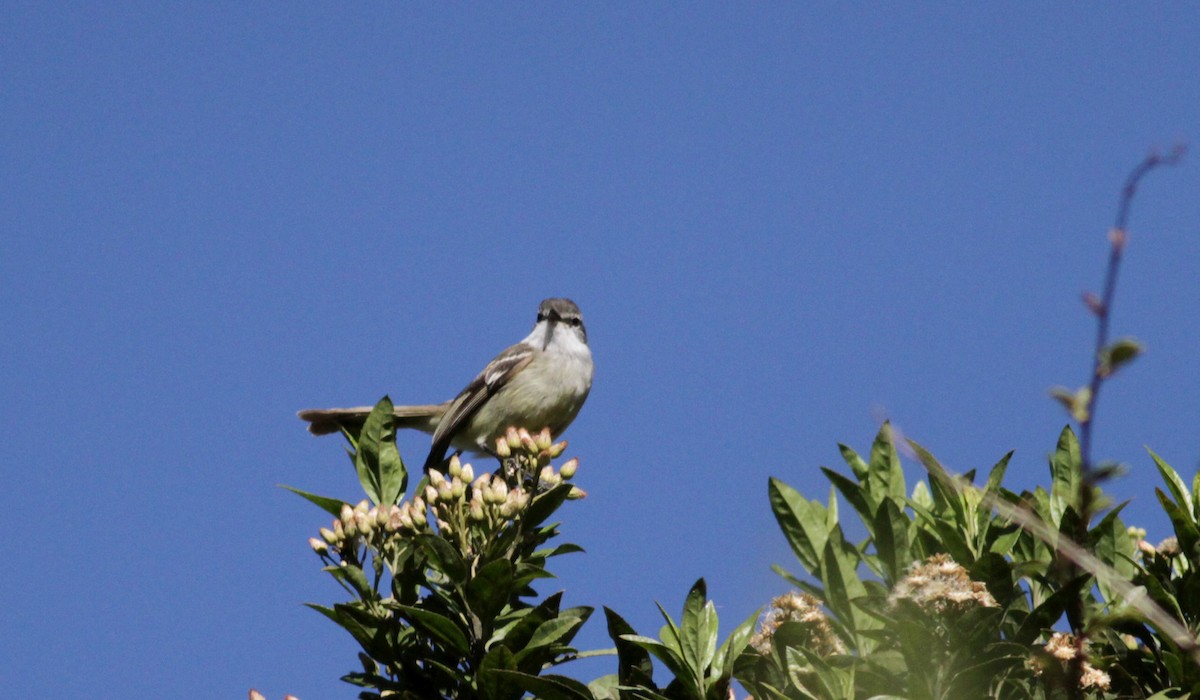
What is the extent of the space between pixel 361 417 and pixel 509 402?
1.20m

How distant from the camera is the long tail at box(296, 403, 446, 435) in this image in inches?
323

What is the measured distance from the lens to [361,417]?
760 cm

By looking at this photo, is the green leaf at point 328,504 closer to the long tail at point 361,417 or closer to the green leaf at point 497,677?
the green leaf at point 497,677

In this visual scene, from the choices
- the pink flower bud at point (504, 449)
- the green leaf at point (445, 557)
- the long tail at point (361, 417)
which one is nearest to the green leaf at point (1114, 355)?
the green leaf at point (445, 557)

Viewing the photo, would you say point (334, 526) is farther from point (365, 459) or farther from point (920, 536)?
point (920, 536)

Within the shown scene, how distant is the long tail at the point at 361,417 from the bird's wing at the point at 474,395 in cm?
30

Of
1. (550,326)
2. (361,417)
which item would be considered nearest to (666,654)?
(361,417)

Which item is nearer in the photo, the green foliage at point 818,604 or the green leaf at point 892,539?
the green foliage at point 818,604

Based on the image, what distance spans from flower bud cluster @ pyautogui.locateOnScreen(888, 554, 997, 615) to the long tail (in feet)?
15.3

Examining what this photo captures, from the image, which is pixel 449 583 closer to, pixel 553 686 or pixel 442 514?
pixel 442 514

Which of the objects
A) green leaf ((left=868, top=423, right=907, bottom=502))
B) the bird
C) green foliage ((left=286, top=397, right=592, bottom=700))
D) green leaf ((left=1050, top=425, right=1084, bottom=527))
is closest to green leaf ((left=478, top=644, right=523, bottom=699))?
green foliage ((left=286, top=397, right=592, bottom=700))

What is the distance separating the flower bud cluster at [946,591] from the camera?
3041 mm

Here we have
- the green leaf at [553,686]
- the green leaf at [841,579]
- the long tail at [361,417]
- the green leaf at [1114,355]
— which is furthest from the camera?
the long tail at [361,417]

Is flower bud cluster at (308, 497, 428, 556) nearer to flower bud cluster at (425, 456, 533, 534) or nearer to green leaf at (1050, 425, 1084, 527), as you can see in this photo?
flower bud cluster at (425, 456, 533, 534)
